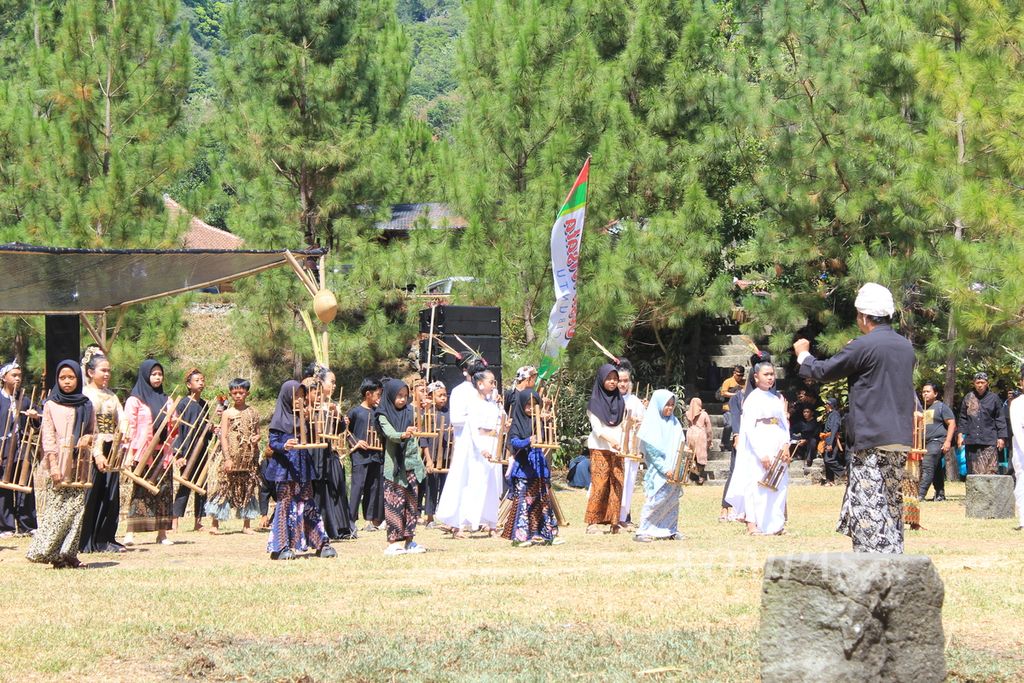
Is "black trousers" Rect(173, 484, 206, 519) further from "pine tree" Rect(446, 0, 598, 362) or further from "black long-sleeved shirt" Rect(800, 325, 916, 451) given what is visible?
"black long-sleeved shirt" Rect(800, 325, 916, 451)

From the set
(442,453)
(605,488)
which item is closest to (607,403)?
(605,488)

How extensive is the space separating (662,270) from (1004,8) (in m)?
6.71

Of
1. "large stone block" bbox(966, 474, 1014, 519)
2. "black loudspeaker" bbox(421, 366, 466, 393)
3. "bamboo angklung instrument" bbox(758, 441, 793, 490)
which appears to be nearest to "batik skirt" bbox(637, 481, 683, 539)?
"bamboo angklung instrument" bbox(758, 441, 793, 490)

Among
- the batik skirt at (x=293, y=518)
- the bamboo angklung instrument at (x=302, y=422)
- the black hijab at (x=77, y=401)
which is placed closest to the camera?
the black hijab at (x=77, y=401)

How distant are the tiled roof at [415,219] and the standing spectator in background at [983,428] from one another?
803 centimetres

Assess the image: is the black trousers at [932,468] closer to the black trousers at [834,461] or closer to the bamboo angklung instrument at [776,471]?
the black trousers at [834,461]

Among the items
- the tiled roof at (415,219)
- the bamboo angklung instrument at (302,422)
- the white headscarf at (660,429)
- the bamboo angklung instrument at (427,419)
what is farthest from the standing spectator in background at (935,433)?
the bamboo angklung instrument at (302,422)

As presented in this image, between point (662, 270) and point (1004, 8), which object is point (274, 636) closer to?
point (1004, 8)

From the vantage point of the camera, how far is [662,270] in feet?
70.7

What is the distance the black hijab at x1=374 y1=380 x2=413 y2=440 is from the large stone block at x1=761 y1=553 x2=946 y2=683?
5942mm

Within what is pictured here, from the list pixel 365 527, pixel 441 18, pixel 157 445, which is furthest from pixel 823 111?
pixel 441 18

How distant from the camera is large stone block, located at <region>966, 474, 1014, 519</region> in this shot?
13.8 meters

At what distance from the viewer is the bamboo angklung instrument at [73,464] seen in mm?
9852

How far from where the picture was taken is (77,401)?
1004 centimetres
